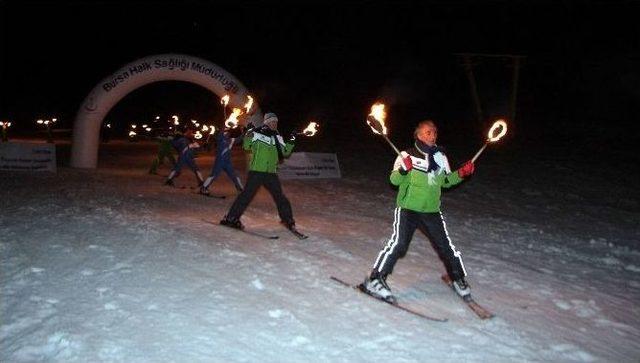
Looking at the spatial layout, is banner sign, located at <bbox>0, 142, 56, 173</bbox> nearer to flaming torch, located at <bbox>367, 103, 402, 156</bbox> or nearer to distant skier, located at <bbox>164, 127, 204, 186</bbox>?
distant skier, located at <bbox>164, 127, 204, 186</bbox>

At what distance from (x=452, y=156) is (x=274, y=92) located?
27.6 m

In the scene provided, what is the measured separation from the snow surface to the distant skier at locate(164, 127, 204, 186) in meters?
2.28

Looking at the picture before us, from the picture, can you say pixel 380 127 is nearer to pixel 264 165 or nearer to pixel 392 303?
pixel 392 303

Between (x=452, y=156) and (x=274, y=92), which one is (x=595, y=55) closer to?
(x=452, y=156)

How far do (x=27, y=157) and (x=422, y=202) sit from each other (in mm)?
14525

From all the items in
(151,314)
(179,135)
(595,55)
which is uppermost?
(595,55)

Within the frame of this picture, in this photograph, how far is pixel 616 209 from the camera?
1320cm

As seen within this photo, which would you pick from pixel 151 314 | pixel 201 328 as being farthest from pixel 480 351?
pixel 151 314

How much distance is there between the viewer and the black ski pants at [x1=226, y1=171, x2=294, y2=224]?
323 inches

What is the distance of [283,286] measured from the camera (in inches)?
224

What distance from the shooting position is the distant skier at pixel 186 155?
547 inches

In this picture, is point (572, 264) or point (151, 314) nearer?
point (151, 314)

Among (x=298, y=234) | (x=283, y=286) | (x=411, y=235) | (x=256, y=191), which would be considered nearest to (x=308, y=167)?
(x=256, y=191)

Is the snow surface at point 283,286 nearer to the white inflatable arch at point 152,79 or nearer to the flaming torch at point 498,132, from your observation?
the flaming torch at point 498,132
